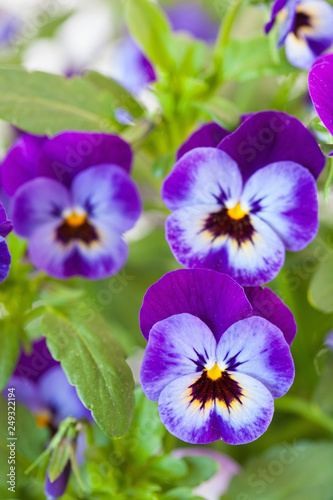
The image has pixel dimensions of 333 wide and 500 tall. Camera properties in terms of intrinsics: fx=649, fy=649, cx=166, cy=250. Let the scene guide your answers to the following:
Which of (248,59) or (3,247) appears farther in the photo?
(248,59)

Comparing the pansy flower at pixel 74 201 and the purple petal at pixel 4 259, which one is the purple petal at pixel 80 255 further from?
the purple petal at pixel 4 259

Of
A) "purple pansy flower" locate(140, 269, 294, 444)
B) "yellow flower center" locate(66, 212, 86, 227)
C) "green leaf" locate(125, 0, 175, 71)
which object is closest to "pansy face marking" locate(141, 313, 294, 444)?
"purple pansy flower" locate(140, 269, 294, 444)

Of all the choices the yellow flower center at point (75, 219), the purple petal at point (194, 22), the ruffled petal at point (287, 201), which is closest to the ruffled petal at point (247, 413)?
the ruffled petal at point (287, 201)

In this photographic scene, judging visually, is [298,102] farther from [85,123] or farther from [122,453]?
[122,453]

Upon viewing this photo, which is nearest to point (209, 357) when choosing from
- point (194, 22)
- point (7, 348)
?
point (7, 348)

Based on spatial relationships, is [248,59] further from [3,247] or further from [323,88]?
[3,247]
